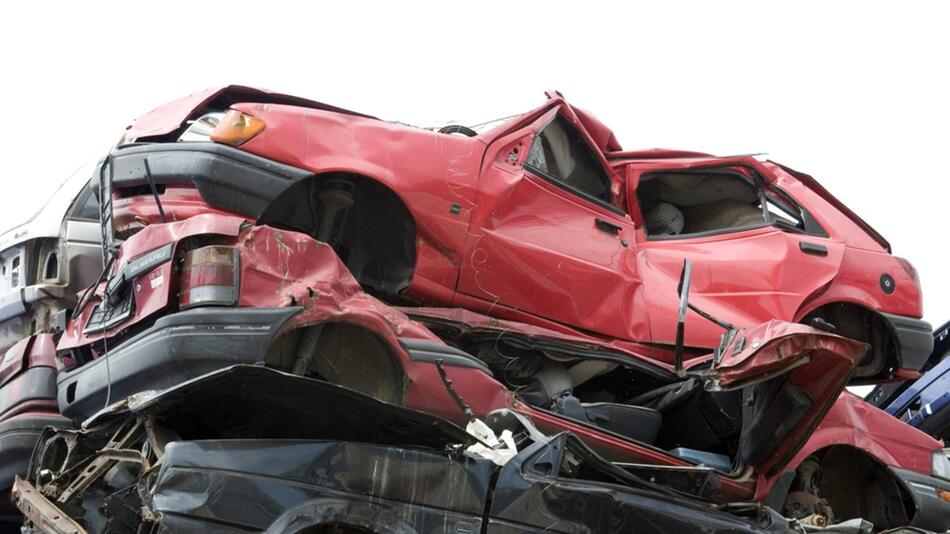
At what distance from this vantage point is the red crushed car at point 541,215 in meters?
6.49

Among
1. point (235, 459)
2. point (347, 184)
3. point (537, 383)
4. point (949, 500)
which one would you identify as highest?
point (347, 184)

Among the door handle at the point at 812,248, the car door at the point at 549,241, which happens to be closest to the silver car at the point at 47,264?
the car door at the point at 549,241

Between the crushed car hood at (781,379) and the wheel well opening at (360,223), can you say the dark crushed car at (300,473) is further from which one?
the wheel well opening at (360,223)

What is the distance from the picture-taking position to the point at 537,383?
280 inches

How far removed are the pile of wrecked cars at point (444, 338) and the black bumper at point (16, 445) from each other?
1cm

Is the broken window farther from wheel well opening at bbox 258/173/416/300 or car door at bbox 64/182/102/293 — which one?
car door at bbox 64/182/102/293

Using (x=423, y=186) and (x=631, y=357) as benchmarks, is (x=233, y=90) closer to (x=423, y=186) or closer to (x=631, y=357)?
→ (x=423, y=186)

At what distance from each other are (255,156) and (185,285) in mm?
1008

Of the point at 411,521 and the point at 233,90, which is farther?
the point at 233,90

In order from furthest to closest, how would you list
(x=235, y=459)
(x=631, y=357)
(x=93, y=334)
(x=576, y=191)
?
(x=576, y=191)
(x=631, y=357)
(x=93, y=334)
(x=235, y=459)

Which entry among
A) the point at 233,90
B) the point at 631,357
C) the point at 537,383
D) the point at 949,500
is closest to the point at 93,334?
the point at 233,90

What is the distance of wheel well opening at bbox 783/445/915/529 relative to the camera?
24.6 feet

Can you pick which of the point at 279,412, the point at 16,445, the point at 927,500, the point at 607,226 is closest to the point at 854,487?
the point at 927,500

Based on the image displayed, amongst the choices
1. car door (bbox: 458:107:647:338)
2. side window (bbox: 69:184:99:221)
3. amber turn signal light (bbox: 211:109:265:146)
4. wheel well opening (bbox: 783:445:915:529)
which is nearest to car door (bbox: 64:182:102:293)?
side window (bbox: 69:184:99:221)
